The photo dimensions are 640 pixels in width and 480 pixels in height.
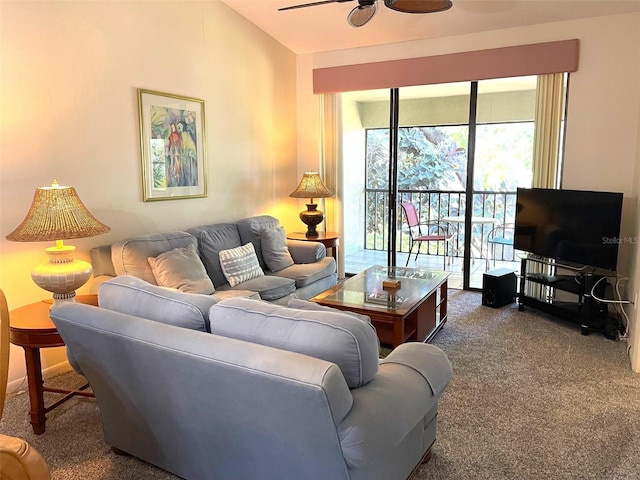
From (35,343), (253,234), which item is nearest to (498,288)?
(253,234)

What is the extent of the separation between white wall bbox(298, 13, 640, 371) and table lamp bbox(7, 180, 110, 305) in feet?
13.1

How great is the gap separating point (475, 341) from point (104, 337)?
2.87 m

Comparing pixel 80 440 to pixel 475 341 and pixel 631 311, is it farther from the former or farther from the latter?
pixel 631 311

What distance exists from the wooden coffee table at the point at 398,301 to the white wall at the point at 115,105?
5.49ft

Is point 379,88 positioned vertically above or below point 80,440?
above

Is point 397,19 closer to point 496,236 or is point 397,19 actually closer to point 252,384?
point 496,236

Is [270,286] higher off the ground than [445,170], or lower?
lower

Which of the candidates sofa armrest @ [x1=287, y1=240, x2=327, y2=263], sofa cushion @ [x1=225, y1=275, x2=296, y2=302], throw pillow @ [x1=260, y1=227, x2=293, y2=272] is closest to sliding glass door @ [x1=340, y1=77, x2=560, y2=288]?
sofa armrest @ [x1=287, y1=240, x2=327, y2=263]

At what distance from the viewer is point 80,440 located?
2510 mm

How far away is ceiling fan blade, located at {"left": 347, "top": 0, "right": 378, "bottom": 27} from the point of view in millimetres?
3064

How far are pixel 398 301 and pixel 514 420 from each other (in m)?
1.09

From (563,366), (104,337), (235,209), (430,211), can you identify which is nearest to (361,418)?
(104,337)

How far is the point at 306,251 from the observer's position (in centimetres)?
473

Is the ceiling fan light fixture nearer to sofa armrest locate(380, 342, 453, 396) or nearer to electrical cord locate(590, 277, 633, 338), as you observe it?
sofa armrest locate(380, 342, 453, 396)
